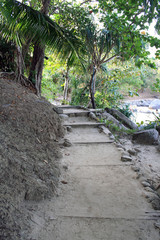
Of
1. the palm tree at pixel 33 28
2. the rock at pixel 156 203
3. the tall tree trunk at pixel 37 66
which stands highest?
the palm tree at pixel 33 28

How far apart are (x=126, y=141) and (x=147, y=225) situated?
13.3 feet

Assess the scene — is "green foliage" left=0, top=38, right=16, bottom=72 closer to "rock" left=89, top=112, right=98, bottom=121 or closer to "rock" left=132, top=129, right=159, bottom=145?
"rock" left=89, top=112, right=98, bottom=121

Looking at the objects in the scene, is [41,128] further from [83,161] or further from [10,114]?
[83,161]

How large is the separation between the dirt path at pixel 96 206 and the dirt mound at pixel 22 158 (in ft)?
0.57

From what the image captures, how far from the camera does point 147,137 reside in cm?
628

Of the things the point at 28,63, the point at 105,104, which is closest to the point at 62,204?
the point at 28,63

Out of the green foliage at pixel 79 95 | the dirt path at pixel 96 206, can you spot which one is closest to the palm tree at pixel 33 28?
the dirt path at pixel 96 206

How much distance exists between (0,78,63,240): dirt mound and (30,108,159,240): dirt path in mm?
173

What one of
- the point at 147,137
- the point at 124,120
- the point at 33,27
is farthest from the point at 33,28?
the point at 124,120

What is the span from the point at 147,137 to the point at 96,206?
4.39m

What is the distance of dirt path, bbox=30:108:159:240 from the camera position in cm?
192

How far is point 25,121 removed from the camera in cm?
396

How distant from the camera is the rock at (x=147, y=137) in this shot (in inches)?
244

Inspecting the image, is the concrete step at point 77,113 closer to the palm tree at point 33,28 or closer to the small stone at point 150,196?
the palm tree at point 33,28
